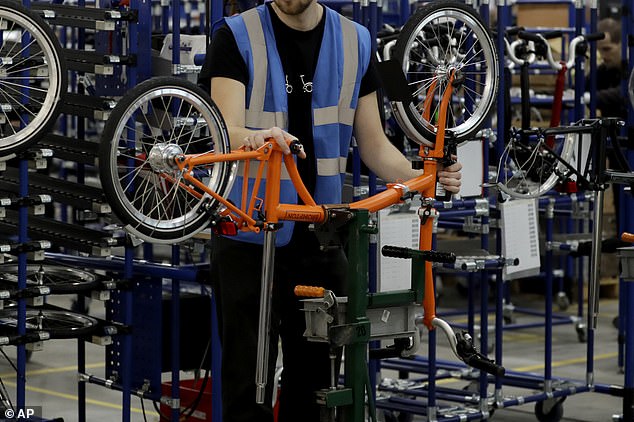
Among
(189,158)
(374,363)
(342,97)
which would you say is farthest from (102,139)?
(374,363)

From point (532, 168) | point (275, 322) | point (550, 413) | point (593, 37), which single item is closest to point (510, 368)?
point (550, 413)

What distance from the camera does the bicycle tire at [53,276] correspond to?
17.3ft

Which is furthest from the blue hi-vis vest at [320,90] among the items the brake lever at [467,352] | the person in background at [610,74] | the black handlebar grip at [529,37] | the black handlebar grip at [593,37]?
the person in background at [610,74]

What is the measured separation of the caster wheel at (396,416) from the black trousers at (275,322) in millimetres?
2490

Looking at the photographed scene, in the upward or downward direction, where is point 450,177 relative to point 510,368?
upward

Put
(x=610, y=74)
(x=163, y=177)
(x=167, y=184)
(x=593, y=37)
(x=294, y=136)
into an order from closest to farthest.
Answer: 1. (x=163, y=177)
2. (x=167, y=184)
3. (x=294, y=136)
4. (x=593, y=37)
5. (x=610, y=74)

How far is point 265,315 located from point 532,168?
8.87 feet

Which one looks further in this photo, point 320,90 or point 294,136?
point 320,90

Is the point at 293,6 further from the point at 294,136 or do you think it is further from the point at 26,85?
the point at 26,85

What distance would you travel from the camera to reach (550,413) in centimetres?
689

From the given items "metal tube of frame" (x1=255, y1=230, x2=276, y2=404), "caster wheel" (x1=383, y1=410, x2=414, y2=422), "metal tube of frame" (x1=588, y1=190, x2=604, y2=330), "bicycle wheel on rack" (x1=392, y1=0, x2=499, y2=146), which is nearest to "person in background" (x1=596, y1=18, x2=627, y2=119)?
"metal tube of frame" (x1=588, y1=190, x2=604, y2=330)

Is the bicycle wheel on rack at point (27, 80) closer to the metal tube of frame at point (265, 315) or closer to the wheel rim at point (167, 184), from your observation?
the wheel rim at point (167, 184)

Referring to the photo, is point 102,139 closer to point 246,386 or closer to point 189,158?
point 189,158

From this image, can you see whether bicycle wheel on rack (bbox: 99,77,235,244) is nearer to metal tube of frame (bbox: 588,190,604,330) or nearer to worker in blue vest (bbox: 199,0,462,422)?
worker in blue vest (bbox: 199,0,462,422)
